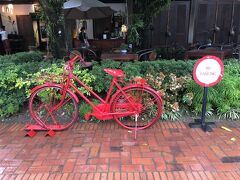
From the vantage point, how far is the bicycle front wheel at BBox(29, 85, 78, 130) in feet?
11.1

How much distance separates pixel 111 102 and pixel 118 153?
2.47 feet

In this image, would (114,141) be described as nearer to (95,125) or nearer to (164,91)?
(95,125)

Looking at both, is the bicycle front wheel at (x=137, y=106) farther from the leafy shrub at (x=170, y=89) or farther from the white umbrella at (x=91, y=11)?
the white umbrella at (x=91, y=11)

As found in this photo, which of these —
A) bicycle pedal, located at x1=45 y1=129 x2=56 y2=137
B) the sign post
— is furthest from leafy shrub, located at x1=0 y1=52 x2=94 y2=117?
the sign post

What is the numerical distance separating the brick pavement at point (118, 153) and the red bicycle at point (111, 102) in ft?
0.62

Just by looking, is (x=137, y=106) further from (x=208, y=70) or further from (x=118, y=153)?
(x=208, y=70)

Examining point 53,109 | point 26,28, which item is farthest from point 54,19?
point 26,28

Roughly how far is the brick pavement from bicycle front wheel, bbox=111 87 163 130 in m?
0.15

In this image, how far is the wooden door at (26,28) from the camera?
1164 cm

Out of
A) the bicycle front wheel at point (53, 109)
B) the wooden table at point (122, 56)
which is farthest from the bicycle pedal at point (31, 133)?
the wooden table at point (122, 56)

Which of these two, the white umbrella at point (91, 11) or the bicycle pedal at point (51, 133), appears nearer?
the bicycle pedal at point (51, 133)

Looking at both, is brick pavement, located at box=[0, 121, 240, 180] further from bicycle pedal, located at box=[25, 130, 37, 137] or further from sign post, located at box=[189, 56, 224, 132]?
sign post, located at box=[189, 56, 224, 132]

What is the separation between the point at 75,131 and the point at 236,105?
8.41 feet

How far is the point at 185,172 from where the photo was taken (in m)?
2.50
